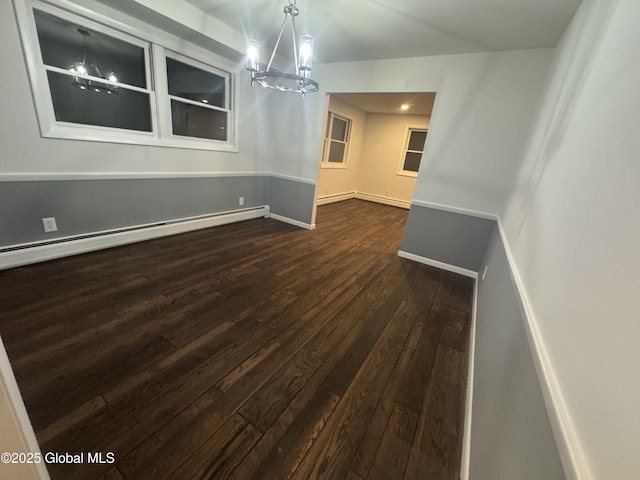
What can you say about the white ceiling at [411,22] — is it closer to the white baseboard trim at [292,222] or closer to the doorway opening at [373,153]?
the white baseboard trim at [292,222]

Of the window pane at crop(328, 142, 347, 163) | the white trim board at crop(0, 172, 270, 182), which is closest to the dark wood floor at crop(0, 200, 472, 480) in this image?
the white trim board at crop(0, 172, 270, 182)

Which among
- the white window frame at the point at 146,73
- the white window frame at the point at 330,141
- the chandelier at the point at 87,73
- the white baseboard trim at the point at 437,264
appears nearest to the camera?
the white window frame at the point at 146,73

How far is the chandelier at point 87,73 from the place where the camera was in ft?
7.52

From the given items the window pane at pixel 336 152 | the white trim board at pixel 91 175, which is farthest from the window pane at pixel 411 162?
the white trim board at pixel 91 175

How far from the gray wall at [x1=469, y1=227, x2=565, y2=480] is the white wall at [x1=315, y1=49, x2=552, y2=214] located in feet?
5.81

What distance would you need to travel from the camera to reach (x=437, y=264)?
325 centimetres

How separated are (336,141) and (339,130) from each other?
277mm

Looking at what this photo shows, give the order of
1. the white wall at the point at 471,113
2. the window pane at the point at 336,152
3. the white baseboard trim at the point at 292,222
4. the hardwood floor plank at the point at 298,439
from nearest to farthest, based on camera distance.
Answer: the hardwood floor plank at the point at 298,439 → the white wall at the point at 471,113 → the white baseboard trim at the point at 292,222 → the window pane at the point at 336,152

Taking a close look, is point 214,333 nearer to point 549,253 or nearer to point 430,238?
point 549,253

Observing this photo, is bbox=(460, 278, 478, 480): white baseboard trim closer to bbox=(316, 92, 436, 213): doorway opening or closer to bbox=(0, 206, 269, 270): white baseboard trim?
bbox=(0, 206, 269, 270): white baseboard trim

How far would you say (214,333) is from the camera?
5.73ft

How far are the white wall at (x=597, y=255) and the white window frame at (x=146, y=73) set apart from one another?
138 inches

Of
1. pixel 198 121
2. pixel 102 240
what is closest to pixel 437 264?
pixel 198 121

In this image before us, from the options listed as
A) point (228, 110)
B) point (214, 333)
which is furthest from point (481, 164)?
point (228, 110)
